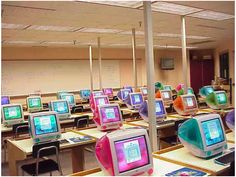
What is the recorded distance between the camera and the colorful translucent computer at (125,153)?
216 centimetres

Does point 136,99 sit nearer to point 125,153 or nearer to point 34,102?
point 34,102

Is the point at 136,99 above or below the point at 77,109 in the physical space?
above

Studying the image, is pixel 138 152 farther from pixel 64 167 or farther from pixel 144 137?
pixel 64 167

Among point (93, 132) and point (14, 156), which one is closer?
point (14, 156)

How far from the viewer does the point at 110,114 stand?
4.40m

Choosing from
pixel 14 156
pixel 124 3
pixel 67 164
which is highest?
pixel 124 3

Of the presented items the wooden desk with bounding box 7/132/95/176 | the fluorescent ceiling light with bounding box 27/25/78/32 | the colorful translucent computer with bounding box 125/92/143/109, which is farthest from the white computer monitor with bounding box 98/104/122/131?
the fluorescent ceiling light with bounding box 27/25/78/32

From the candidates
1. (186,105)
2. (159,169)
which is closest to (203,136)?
(159,169)

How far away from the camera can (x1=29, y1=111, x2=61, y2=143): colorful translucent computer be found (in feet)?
12.4

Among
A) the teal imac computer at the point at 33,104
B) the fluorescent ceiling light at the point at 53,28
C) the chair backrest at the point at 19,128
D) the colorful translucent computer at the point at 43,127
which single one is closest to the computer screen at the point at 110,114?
the colorful translucent computer at the point at 43,127

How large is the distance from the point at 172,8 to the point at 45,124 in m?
3.16

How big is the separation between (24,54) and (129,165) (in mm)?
9564

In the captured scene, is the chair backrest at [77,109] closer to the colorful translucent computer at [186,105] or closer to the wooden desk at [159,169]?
the colorful translucent computer at [186,105]

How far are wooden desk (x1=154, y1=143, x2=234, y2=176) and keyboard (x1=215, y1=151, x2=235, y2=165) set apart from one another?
5 cm
